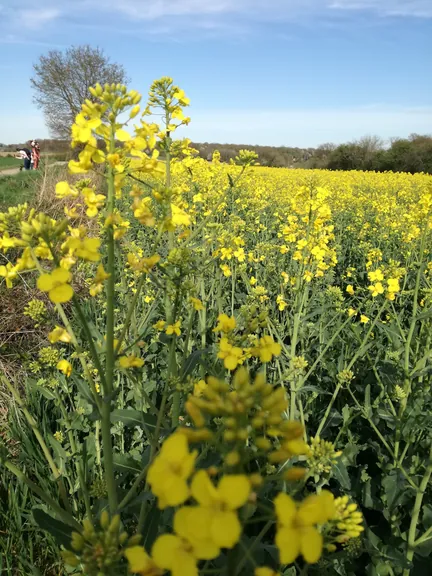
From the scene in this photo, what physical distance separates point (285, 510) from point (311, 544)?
0.07 meters

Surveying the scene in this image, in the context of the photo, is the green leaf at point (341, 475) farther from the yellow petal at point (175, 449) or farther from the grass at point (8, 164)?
the grass at point (8, 164)

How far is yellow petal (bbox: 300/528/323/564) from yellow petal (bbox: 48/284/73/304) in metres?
0.73

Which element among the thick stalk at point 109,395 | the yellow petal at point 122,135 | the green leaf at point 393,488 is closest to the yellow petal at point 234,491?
the thick stalk at point 109,395

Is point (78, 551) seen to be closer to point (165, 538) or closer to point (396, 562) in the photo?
point (165, 538)

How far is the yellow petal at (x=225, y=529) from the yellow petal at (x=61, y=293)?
0.63 meters

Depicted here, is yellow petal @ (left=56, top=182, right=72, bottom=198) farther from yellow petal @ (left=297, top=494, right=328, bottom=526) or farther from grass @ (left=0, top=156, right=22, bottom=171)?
grass @ (left=0, top=156, right=22, bottom=171)

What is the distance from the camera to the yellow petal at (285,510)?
735mm

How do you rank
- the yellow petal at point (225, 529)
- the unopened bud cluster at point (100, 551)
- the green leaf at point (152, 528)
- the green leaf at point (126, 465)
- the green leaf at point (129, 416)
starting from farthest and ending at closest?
the green leaf at point (126, 465) < the green leaf at point (129, 416) < the green leaf at point (152, 528) < the unopened bud cluster at point (100, 551) < the yellow petal at point (225, 529)

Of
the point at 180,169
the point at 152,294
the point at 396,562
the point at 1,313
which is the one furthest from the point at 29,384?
the point at 396,562

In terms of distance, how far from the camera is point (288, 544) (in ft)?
2.36

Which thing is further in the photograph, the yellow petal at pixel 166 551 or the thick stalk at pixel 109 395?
the thick stalk at pixel 109 395

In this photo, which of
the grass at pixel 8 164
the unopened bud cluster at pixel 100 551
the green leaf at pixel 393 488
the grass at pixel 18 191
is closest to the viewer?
the unopened bud cluster at pixel 100 551

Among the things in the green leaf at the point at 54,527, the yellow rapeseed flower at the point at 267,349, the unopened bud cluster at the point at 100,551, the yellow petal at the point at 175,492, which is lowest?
the green leaf at the point at 54,527

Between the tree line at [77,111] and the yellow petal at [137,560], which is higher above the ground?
the tree line at [77,111]
